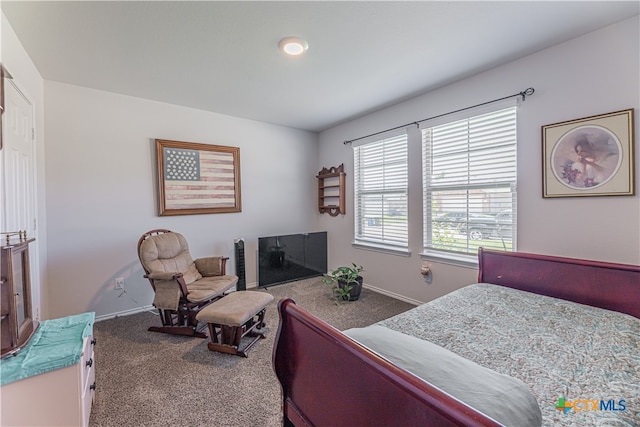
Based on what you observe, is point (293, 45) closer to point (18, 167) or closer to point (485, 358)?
point (18, 167)

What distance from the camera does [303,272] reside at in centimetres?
444

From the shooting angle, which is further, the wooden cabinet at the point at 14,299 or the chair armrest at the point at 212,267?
the chair armrest at the point at 212,267

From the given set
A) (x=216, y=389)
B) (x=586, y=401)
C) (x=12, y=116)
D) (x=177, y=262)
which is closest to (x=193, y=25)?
(x=12, y=116)

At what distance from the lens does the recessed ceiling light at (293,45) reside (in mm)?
2117

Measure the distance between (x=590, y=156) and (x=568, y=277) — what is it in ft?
3.21

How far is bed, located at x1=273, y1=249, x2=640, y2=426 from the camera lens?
80cm

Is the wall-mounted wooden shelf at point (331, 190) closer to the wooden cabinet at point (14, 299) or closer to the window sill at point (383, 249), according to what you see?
the window sill at point (383, 249)

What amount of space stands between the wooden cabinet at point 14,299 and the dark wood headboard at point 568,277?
3258mm

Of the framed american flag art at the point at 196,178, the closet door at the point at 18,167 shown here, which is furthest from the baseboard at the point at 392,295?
the closet door at the point at 18,167

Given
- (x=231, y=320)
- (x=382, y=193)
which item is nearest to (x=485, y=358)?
(x=231, y=320)

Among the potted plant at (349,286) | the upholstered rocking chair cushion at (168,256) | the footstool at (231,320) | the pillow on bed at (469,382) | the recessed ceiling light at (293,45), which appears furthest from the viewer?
the potted plant at (349,286)

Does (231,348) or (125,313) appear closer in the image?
(231,348)

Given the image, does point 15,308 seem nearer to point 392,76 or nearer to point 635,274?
point 392,76

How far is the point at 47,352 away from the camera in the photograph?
1.33 m
